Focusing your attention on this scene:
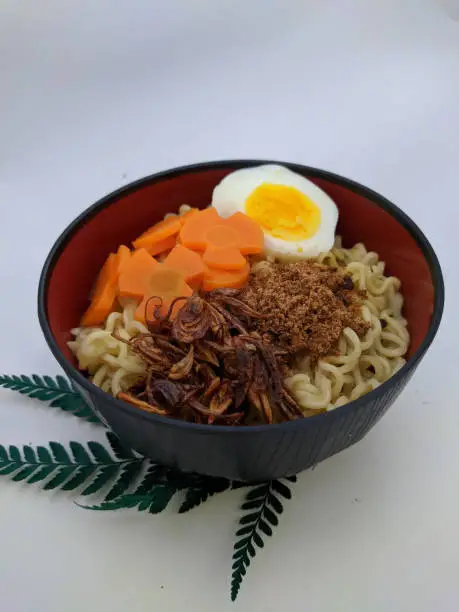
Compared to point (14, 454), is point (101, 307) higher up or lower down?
higher up

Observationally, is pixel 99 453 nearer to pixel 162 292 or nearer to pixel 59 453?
pixel 59 453

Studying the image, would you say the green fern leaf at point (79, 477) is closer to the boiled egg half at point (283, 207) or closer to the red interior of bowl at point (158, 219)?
the red interior of bowl at point (158, 219)

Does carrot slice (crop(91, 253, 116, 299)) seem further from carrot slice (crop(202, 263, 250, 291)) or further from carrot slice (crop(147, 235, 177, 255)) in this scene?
carrot slice (crop(202, 263, 250, 291))

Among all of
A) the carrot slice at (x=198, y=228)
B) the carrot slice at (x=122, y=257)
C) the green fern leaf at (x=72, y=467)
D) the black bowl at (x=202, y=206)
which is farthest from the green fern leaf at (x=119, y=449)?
the carrot slice at (x=198, y=228)

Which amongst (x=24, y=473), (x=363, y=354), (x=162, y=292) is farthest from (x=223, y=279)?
(x=24, y=473)

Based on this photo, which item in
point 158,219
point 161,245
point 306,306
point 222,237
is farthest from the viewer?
point 158,219
